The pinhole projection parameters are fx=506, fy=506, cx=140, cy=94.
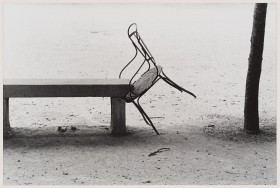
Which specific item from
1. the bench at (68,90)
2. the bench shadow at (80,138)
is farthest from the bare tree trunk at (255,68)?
the bench at (68,90)

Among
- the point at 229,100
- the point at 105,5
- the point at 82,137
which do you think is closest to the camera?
the point at 82,137

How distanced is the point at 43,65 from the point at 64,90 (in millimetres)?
5781

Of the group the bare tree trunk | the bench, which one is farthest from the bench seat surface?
the bare tree trunk

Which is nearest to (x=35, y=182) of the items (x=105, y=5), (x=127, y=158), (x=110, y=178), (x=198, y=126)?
(x=110, y=178)

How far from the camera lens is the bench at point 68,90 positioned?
19.3 feet

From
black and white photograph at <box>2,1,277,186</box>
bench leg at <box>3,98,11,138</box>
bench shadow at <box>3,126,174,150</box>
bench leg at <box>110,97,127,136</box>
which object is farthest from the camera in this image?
bench leg at <box>110,97,127,136</box>

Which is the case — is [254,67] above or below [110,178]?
above

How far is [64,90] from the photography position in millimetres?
5910

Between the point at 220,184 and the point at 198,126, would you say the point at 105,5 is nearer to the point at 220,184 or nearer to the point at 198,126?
the point at 198,126

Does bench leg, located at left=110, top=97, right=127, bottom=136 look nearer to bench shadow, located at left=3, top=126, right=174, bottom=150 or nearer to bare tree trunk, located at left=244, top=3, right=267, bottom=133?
bench shadow, located at left=3, top=126, right=174, bottom=150

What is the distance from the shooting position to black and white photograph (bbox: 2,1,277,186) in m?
5.02

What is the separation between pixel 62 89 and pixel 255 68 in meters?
2.40

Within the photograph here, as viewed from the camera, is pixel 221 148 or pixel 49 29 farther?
pixel 49 29

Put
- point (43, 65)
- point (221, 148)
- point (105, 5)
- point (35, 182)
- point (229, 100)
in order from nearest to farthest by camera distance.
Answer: point (35, 182)
point (221, 148)
point (229, 100)
point (43, 65)
point (105, 5)
